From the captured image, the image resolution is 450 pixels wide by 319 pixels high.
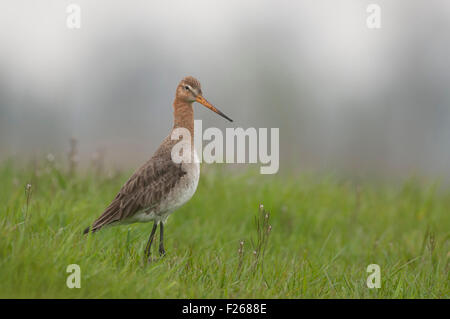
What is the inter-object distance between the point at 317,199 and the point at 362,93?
15635mm

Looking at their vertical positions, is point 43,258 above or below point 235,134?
below

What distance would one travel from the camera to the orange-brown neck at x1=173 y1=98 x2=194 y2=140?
6.05 m

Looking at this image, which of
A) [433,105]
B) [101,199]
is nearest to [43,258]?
[101,199]

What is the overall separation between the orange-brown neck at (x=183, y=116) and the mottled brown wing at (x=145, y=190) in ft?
1.45

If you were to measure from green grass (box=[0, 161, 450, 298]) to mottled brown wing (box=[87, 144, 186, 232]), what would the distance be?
0.83 feet

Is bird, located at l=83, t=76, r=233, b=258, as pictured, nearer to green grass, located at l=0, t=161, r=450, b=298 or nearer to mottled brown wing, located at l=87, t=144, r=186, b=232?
mottled brown wing, located at l=87, t=144, r=186, b=232

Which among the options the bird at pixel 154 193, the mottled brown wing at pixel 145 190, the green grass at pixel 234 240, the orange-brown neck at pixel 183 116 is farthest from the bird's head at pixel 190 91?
the green grass at pixel 234 240

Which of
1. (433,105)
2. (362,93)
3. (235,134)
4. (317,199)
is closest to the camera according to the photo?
(235,134)

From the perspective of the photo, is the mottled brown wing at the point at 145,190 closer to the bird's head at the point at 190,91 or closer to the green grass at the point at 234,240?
the green grass at the point at 234,240

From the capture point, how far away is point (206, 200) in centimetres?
852

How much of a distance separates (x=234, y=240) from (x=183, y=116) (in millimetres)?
1826

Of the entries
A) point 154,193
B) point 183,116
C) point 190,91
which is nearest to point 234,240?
point 154,193

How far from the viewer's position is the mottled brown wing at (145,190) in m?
5.60
